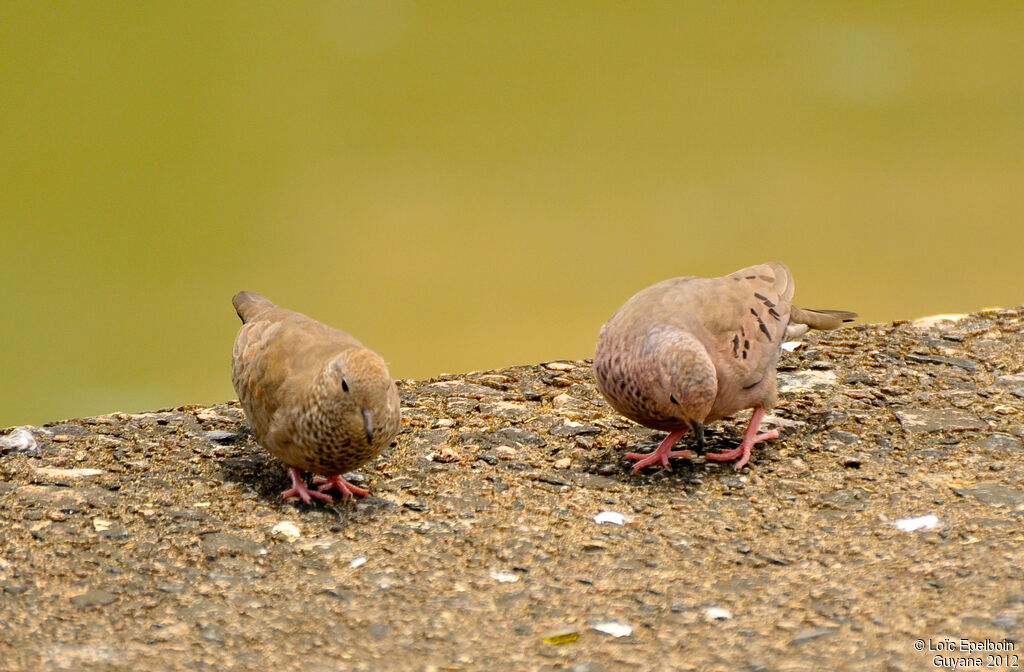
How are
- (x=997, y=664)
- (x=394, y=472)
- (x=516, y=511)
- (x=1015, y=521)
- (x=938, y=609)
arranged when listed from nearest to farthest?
1. (x=997, y=664)
2. (x=938, y=609)
3. (x=1015, y=521)
4. (x=516, y=511)
5. (x=394, y=472)

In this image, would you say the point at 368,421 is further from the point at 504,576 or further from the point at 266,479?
the point at 266,479

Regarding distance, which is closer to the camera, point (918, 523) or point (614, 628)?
point (614, 628)

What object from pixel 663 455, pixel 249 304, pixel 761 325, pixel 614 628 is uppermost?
pixel 249 304

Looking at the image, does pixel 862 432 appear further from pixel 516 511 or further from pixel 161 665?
pixel 161 665

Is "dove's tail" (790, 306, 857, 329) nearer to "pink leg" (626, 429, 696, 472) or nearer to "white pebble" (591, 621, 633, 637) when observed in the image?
"pink leg" (626, 429, 696, 472)

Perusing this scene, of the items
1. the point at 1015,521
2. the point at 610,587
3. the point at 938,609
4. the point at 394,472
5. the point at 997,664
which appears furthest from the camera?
the point at 394,472

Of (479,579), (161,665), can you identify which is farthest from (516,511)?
(161,665)

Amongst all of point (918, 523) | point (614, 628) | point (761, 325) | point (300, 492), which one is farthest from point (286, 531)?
point (918, 523)
